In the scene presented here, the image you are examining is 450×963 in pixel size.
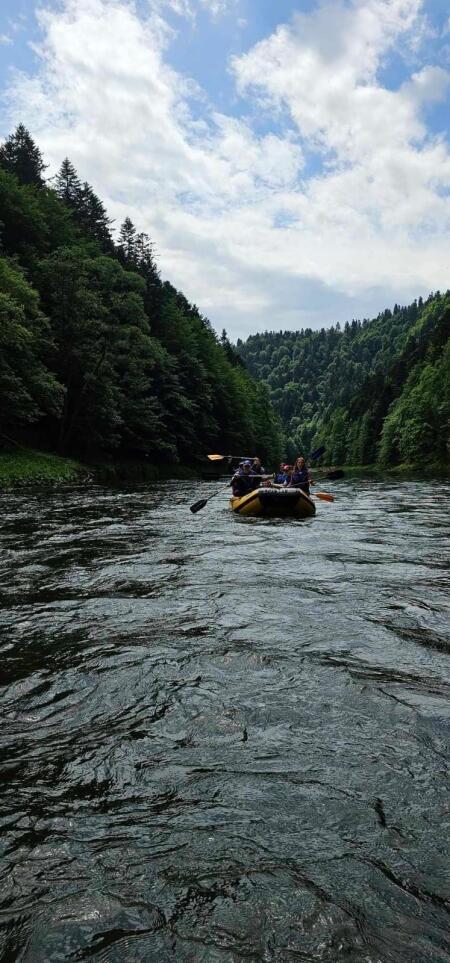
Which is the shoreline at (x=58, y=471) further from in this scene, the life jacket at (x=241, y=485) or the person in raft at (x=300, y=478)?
the life jacket at (x=241, y=485)

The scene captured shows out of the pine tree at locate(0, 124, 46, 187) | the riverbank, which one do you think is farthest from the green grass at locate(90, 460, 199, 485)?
the pine tree at locate(0, 124, 46, 187)

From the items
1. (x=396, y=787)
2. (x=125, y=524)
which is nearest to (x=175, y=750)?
(x=396, y=787)

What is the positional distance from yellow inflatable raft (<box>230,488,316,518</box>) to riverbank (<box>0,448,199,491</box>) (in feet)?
36.7

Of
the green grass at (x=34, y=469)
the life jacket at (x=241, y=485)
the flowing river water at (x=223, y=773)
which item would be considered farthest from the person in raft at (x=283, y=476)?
the flowing river water at (x=223, y=773)

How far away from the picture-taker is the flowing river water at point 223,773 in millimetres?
2377

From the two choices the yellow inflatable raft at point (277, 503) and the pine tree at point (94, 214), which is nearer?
the yellow inflatable raft at point (277, 503)

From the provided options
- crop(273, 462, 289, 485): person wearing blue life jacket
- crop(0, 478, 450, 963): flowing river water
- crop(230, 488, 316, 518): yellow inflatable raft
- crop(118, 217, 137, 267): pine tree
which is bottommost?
crop(0, 478, 450, 963): flowing river water

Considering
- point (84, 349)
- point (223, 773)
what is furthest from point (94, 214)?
point (223, 773)

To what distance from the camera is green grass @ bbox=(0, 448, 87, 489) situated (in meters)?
24.5

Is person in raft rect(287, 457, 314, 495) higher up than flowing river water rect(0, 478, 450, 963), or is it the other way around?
person in raft rect(287, 457, 314, 495)

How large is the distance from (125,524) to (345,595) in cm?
769

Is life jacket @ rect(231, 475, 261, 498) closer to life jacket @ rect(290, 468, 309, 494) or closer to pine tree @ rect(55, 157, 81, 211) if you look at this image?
life jacket @ rect(290, 468, 309, 494)

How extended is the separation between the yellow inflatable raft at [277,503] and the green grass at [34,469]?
11350mm

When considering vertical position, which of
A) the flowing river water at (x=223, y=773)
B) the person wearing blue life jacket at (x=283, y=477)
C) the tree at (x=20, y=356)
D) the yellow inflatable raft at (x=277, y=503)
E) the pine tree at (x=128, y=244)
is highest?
the pine tree at (x=128, y=244)
